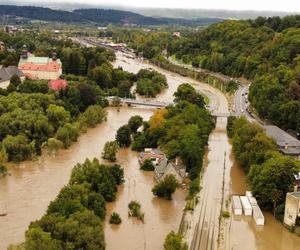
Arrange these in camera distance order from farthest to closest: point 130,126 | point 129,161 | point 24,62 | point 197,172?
point 24,62 → point 130,126 → point 129,161 → point 197,172

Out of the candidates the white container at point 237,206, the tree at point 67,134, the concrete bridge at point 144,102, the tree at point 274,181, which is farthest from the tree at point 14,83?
the tree at point 274,181

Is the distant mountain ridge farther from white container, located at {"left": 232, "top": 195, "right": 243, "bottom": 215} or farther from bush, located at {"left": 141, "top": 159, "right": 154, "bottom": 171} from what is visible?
white container, located at {"left": 232, "top": 195, "right": 243, "bottom": 215}

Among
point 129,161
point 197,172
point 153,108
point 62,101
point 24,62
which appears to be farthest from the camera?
point 24,62

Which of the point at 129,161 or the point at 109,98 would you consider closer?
the point at 129,161

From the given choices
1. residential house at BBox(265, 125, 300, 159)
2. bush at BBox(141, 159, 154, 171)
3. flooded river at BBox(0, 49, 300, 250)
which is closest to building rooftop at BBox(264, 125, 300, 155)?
residential house at BBox(265, 125, 300, 159)

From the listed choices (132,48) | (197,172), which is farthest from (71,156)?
(132,48)

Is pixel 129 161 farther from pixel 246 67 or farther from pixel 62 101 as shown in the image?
pixel 246 67

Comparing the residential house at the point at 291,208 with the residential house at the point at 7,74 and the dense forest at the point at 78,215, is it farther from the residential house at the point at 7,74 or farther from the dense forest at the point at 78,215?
the residential house at the point at 7,74

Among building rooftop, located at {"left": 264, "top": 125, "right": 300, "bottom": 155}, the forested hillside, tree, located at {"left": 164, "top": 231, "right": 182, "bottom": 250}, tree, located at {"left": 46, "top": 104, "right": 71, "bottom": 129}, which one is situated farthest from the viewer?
the forested hillside
